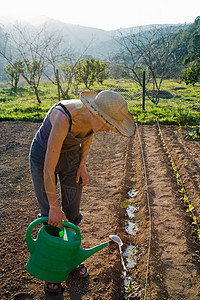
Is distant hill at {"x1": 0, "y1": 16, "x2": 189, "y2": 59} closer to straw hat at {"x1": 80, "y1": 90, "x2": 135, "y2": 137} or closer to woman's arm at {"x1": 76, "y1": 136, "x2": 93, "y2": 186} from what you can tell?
woman's arm at {"x1": 76, "y1": 136, "x2": 93, "y2": 186}

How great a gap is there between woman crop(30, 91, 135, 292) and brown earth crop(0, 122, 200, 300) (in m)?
0.39

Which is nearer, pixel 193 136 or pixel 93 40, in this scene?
pixel 193 136

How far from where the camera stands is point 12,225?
8.26ft

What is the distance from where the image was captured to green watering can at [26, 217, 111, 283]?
4.71 feet

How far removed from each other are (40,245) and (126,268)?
1.04 meters

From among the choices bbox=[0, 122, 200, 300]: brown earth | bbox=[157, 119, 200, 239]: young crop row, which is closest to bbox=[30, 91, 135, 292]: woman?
bbox=[0, 122, 200, 300]: brown earth

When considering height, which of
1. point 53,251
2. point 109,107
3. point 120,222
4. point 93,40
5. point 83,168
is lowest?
point 120,222

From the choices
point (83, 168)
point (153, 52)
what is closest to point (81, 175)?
point (83, 168)

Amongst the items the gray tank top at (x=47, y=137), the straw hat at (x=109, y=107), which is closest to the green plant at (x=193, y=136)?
the gray tank top at (x=47, y=137)

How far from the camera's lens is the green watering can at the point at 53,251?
1436 millimetres

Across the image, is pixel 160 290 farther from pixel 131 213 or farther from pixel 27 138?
pixel 27 138

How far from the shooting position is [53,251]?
56.6 inches

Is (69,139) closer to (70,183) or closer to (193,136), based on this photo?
(70,183)

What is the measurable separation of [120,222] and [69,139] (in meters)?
1.55
